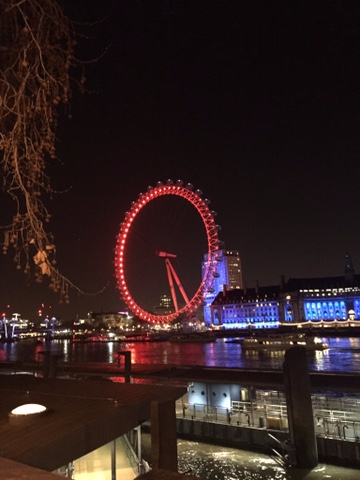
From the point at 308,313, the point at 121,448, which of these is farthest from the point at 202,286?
the point at 308,313

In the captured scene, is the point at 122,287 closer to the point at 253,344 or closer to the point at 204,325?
the point at 253,344

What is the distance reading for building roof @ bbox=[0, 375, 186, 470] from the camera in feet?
19.0

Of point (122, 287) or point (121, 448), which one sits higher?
point (122, 287)

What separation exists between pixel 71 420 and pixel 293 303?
128319mm

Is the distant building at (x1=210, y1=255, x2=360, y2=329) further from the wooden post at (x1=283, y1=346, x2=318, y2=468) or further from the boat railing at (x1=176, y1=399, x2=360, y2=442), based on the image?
the wooden post at (x1=283, y1=346, x2=318, y2=468)

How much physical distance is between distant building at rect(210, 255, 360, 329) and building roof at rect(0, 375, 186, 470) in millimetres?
120214

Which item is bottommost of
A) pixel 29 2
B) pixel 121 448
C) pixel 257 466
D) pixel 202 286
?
pixel 257 466

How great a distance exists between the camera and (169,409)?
631 centimetres

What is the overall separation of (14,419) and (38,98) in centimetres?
571

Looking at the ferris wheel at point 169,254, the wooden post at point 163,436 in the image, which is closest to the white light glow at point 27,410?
the wooden post at point 163,436

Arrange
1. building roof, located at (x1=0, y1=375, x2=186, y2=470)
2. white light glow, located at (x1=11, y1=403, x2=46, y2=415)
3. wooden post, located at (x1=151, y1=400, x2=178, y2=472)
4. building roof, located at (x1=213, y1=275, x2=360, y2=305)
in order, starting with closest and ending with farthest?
1. building roof, located at (x1=0, y1=375, x2=186, y2=470)
2. wooden post, located at (x1=151, y1=400, x2=178, y2=472)
3. white light glow, located at (x1=11, y1=403, x2=46, y2=415)
4. building roof, located at (x1=213, y1=275, x2=360, y2=305)

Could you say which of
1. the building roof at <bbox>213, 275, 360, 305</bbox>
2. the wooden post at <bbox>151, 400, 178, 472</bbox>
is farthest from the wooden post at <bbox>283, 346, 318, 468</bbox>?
the building roof at <bbox>213, 275, 360, 305</bbox>

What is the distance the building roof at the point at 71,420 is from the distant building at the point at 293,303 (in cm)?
12021

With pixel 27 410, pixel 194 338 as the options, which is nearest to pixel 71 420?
pixel 27 410
